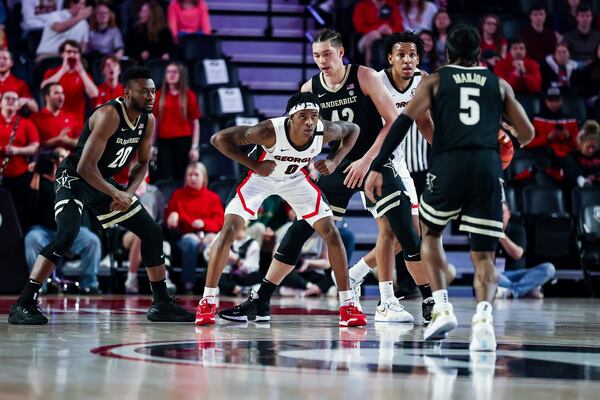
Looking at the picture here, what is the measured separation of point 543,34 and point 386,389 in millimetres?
11179

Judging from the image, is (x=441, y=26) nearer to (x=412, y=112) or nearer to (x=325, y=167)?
(x=325, y=167)

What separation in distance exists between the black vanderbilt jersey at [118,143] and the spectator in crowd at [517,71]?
7242 mm

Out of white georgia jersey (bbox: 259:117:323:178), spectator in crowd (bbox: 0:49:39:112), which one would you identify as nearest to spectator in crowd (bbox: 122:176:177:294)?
spectator in crowd (bbox: 0:49:39:112)

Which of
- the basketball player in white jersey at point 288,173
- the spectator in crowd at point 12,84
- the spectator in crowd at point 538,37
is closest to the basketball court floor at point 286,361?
the basketball player in white jersey at point 288,173

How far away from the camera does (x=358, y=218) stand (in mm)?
11875

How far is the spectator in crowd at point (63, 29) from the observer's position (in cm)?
1212

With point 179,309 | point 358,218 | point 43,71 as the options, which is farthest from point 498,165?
point 43,71

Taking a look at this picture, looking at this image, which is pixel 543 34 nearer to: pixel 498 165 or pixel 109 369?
pixel 498 165

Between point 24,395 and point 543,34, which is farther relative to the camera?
point 543,34

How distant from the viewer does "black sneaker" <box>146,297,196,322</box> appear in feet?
22.1

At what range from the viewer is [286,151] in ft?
21.2

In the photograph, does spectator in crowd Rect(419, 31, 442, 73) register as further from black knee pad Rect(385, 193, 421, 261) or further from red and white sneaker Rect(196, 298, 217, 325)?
red and white sneaker Rect(196, 298, 217, 325)

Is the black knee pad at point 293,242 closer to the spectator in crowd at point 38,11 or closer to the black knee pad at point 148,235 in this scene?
the black knee pad at point 148,235

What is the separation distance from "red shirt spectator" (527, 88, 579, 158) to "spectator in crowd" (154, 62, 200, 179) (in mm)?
3743
